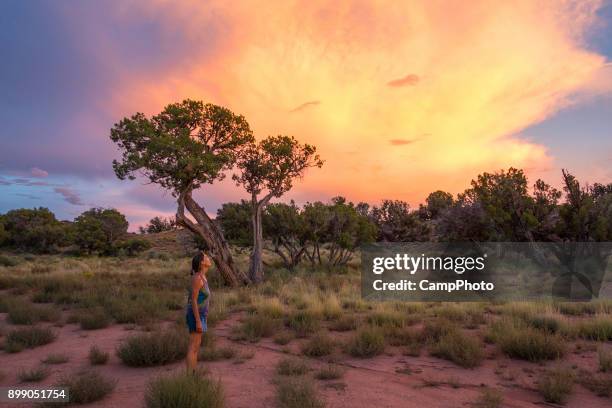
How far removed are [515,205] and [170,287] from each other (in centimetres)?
1669

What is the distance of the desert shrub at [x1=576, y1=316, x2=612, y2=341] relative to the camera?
34.0ft

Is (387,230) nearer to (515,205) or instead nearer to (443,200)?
(515,205)

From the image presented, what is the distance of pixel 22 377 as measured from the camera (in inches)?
311

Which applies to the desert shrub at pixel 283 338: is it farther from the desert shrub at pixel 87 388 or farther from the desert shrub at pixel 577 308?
the desert shrub at pixel 577 308

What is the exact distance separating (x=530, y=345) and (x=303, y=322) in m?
5.64

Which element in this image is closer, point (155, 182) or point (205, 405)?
point (205, 405)

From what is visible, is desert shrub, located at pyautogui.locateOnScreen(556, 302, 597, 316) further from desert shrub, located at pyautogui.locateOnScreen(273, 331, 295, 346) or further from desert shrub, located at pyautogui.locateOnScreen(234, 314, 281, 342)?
desert shrub, located at pyautogui.locateOnScreen(234, 314, 281, 342)

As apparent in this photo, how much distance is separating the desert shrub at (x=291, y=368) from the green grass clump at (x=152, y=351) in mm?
2268

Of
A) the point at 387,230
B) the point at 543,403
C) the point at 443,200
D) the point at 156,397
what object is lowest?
the point at 543,403

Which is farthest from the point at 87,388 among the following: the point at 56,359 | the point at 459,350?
the point at 459,350

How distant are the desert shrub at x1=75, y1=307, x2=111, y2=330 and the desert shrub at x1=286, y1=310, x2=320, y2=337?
213 inches

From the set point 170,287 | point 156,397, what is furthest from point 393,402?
point 170,287
